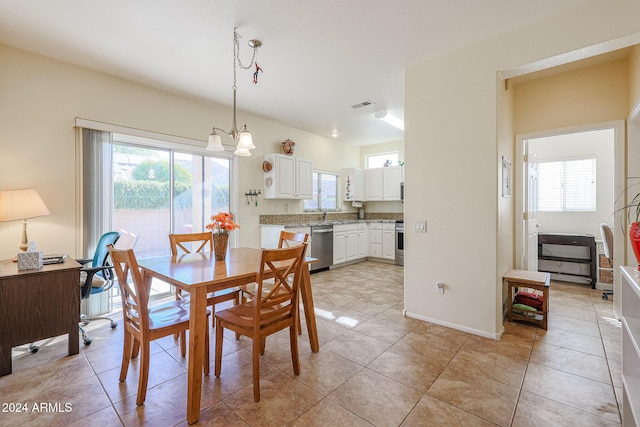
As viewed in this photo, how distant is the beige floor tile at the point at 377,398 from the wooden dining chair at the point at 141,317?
1047 mm

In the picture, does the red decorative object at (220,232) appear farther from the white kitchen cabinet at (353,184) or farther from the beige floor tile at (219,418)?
the white kitchen cabinet at (353,184)

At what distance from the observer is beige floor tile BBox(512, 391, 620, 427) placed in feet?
5.26

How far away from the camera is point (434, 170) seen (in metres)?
2.95

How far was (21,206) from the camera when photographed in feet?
8.28

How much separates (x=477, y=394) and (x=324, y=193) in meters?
4.99

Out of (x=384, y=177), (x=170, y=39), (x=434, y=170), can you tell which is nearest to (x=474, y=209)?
(x=434, y=170)

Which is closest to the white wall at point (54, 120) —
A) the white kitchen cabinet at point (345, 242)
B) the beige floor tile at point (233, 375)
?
the beige floor tile at point (233, 375)

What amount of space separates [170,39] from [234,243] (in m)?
2.88

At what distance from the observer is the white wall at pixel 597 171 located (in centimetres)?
451

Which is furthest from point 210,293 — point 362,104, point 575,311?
point 575,311

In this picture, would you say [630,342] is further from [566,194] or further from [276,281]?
[566,194]

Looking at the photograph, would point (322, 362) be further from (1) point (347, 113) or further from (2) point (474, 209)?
(1) point (347, 113)

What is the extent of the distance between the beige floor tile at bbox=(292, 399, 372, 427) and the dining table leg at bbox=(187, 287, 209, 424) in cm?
58

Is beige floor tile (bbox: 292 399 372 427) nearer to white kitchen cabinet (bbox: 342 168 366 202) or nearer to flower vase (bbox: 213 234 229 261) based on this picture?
flower vase (bbox: 213 234 229 261)
